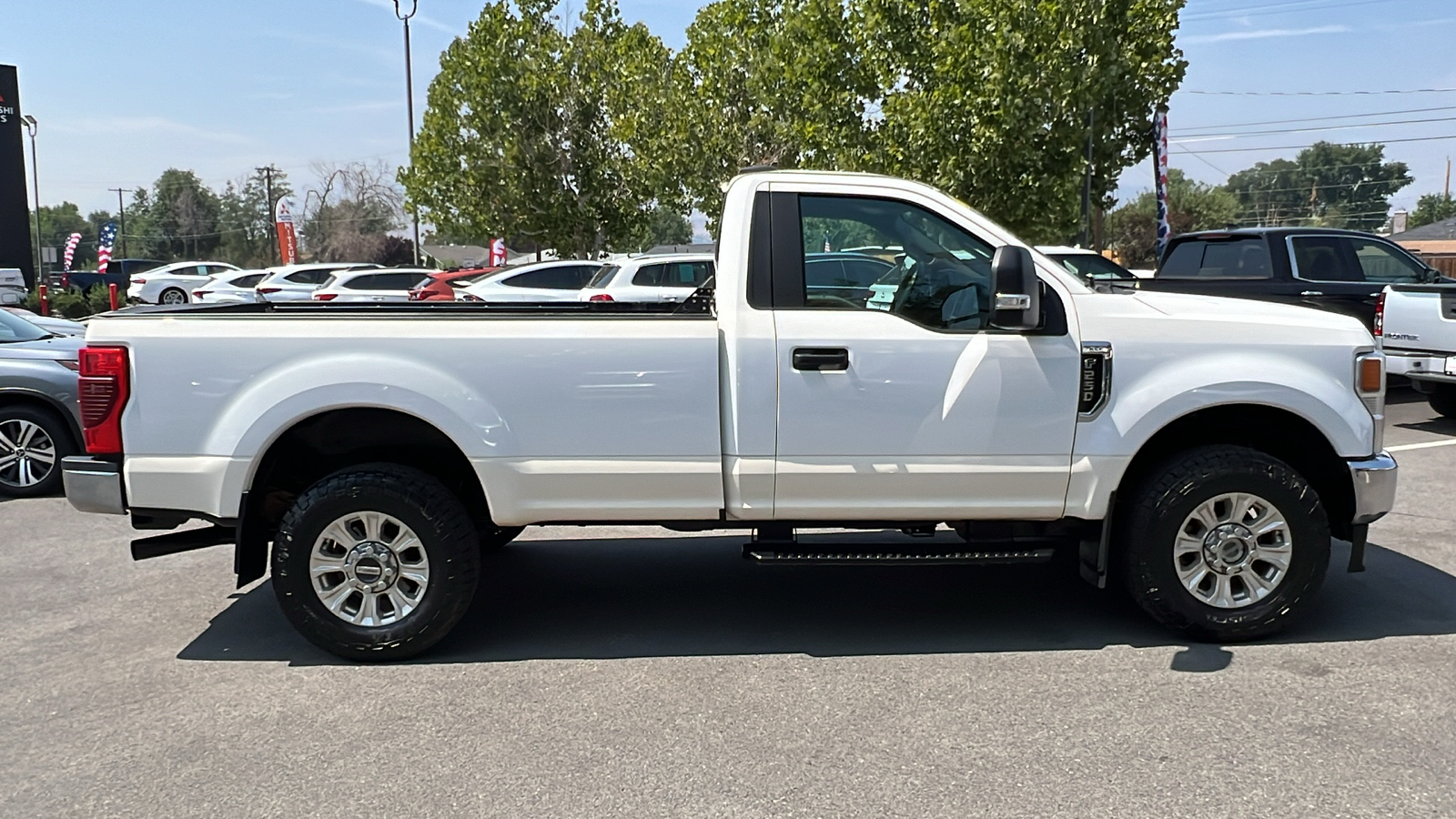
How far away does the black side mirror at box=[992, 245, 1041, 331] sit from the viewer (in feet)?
14.4

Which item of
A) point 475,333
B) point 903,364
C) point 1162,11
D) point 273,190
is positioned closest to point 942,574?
point 903,364

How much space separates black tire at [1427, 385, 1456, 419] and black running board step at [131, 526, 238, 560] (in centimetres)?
1113

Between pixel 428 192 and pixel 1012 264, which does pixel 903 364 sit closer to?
pixel 1012 264

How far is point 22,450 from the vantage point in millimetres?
8461

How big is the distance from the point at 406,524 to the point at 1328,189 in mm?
134623

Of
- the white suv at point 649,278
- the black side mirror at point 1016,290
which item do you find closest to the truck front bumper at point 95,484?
the black side mirror at point 1016,290

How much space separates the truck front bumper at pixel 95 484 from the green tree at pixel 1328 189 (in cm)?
12113

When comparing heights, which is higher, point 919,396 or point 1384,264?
point 1384,264

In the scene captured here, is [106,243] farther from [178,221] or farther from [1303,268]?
[178,221]

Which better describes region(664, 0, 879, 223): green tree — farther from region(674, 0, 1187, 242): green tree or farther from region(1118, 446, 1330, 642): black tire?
region(1118, 446, 1330, 642): black tire

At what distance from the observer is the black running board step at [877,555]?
15.5 feet

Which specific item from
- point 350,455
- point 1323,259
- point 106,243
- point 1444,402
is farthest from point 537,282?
point 106,243

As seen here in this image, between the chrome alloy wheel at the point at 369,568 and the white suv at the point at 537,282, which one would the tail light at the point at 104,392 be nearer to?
the chrome alloy wheel at the point at 369,568

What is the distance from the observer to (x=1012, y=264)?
14.4 feet
